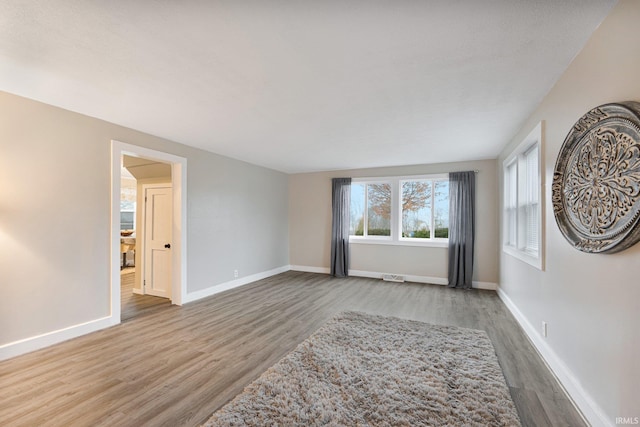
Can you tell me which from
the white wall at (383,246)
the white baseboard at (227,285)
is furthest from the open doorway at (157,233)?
the white wall at (383,246)

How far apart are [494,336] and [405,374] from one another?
1.57 metres

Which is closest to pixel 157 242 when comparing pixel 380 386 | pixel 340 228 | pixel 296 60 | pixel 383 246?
pixel 340 228

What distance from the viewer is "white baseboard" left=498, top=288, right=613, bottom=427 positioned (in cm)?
176

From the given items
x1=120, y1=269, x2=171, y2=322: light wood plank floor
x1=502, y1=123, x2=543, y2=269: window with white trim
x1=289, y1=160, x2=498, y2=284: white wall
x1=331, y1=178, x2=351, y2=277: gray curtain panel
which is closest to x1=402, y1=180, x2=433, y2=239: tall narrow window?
x1=289, y1=160, x2=498, y2=284: white wall

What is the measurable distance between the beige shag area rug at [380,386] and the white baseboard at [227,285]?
2444 mm

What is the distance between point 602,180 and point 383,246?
4.73 meters

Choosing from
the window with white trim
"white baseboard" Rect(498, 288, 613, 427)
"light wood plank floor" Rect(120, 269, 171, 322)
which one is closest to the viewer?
"white baseboard" Rect(498, 288, 613, 427)

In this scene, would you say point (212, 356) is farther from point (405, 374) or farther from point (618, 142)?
point (618, 142)

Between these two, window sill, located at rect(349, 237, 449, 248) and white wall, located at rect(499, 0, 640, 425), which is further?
window sill, located at rect(349, 237, 449, 248)

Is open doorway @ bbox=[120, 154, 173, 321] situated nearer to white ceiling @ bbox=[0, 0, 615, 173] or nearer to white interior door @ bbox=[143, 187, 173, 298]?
white interior door @ bbox=[143, 187, 173, 298]

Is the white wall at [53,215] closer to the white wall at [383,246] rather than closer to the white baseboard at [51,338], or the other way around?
the white baseboard at [51,338]

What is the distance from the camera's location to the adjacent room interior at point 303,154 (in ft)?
5.49

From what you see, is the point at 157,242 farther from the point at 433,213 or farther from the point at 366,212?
the point at 433,213

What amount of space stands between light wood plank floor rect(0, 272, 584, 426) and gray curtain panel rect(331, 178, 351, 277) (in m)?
1.90
